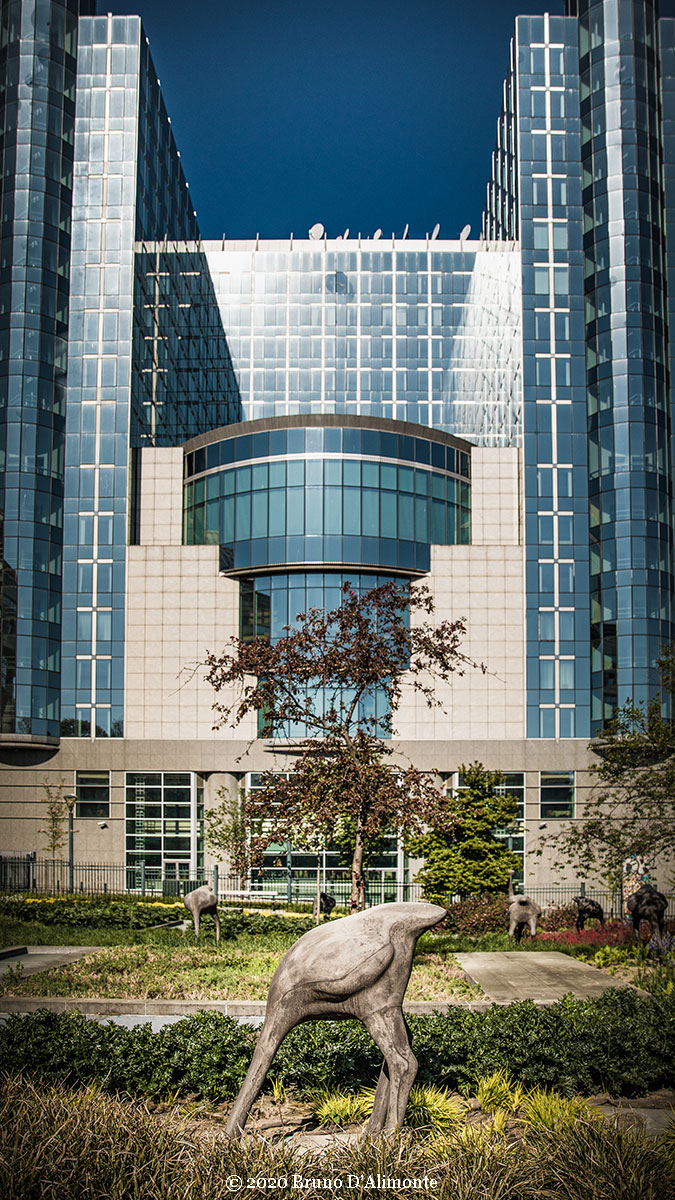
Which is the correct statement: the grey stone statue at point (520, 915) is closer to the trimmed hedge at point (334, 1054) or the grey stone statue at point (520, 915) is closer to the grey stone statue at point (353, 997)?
the trimmed hedge at point (334, 1054)

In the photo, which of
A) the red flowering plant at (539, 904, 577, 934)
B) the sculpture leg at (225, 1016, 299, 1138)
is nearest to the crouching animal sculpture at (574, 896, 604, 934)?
the red flowering plant at (539, 904, 577, 934)

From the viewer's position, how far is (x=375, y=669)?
21891mm

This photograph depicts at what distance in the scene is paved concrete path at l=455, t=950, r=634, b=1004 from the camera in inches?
668

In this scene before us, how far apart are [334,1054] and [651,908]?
11813 mm

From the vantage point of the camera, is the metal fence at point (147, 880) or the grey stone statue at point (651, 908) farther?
the metal fence at point (147, 880)

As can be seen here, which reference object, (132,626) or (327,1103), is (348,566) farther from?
(327,1103)

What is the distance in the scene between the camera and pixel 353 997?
8594 millimetres

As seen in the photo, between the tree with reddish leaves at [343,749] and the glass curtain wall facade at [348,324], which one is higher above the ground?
the glass curtain wall facade at [348,324]

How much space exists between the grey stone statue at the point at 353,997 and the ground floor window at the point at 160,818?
4320cm

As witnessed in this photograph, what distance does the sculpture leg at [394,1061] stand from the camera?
861 centimetres

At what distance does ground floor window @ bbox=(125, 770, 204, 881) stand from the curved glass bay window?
36.5 ft

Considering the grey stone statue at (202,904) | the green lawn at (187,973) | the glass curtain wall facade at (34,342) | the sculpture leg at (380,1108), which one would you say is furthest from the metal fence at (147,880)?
the sculpture leg at (380,1108)

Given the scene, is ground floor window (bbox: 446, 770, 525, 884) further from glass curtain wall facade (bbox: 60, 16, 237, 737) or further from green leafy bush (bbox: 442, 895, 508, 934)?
green leafy bush (bbox: 442, 895, 508, 934)
